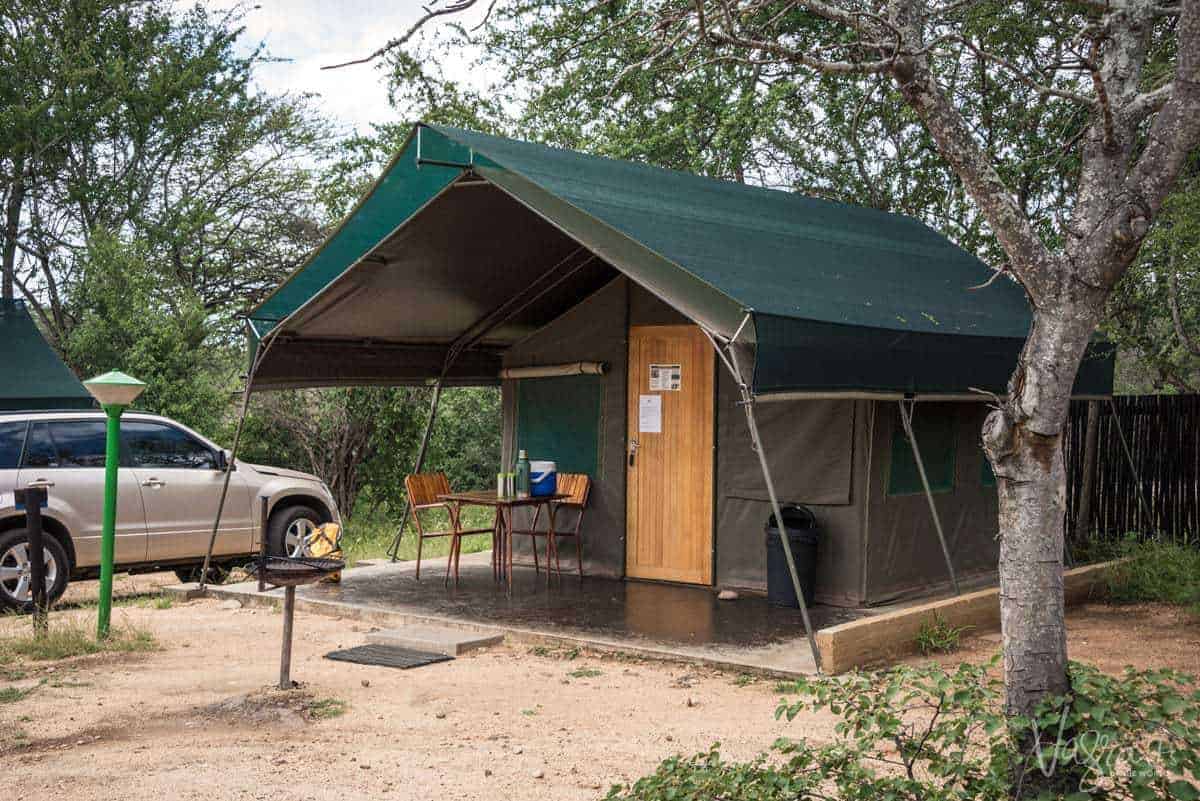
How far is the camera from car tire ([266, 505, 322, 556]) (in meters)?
10.9

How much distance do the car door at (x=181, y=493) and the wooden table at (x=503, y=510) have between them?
1980 mm

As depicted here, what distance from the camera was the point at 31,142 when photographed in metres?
19.2

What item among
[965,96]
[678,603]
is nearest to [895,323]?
[678,603]

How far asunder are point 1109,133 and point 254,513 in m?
8.32

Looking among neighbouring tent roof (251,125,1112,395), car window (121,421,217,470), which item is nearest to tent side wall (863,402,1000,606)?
neighbouring tent roof (251,125,1112,395)

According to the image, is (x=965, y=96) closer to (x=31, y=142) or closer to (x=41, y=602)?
(x=41, y=602)

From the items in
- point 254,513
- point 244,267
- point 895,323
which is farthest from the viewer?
point 244,267

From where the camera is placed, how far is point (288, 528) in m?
11.0

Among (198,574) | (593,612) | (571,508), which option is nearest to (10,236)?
(198,574)

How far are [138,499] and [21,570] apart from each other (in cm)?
104

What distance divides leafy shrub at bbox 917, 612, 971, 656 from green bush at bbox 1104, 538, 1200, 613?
8.20 ft

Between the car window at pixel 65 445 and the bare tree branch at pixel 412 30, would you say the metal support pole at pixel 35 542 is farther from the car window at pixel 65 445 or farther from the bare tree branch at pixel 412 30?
the bare tree branch at pixel 412 30

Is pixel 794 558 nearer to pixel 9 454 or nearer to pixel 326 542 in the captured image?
pixel 326 542

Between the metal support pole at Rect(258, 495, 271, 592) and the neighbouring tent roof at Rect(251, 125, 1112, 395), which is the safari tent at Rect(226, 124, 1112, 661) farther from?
the metal support pole at Rect(258, 495, 271, 592)
